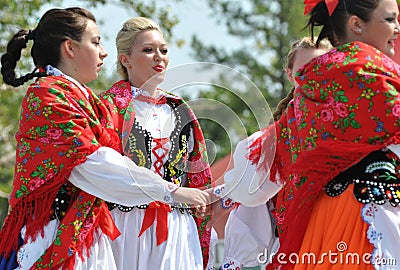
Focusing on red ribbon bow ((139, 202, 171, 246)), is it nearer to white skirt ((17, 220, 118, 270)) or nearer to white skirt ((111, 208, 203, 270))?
white skirt ((111, 208, 203, 270))

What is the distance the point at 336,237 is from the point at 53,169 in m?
1.17

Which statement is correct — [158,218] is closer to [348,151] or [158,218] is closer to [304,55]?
[304,55]

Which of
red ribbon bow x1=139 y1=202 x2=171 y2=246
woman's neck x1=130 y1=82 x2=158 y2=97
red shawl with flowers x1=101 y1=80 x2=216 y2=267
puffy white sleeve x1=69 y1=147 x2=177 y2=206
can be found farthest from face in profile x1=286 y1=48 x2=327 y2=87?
puffy white sleeve x1=69 y1=147 x2=177 y2=206

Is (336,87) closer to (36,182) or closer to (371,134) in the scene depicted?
(371,134)

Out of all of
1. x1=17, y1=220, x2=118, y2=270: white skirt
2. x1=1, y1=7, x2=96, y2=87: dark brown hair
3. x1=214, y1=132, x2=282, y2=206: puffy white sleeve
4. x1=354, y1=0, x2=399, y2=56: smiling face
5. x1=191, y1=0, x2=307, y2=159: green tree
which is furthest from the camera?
x1=191, y1=0, x2=307, y2=159: green tree

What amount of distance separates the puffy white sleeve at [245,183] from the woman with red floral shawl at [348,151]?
310 millimetres

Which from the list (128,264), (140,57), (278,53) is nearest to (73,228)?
(128,264)

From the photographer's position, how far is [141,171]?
364cm

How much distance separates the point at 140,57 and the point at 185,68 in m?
0.65

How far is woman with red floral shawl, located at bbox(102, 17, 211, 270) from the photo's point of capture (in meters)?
4.01

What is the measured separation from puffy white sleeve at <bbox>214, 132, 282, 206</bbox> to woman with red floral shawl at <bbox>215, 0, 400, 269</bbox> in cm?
31

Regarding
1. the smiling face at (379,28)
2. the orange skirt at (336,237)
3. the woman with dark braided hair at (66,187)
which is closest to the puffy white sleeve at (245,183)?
the woman with dark braided hair at (66,187)

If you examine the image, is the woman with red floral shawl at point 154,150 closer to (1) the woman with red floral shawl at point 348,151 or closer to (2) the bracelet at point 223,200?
(2) the bracelet at point 223,200

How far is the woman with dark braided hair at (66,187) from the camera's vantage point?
3582mm
